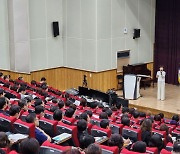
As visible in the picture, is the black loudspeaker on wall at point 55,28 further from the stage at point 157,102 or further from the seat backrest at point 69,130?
the seat backrest at point 69,130

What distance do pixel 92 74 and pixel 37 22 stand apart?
131 inches

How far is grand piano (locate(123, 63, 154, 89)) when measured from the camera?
1630cm

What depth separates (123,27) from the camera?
53.5ft

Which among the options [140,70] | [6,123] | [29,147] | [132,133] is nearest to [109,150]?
[29,147]

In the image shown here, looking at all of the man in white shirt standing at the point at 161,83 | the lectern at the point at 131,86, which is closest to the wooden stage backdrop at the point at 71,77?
the lectern at the point at 131,86

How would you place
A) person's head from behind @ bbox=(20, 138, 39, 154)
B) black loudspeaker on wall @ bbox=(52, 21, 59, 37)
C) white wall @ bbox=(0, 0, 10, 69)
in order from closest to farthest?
person's head from behind @ bbox=(20, 138, 39, 154)
white wall @ bbox=(0, 0, 10, 69)
black loudspeaker on wall @ bbox=(52, 21, 59, 37)

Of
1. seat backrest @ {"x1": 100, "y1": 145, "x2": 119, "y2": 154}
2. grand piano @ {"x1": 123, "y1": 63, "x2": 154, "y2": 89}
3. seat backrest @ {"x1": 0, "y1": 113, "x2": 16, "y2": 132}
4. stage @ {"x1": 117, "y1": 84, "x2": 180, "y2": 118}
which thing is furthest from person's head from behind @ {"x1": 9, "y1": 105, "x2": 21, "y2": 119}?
grand piano @ {"x1": 123, "y1": 63, "x2": 154, "y2": 89}

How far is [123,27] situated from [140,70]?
2185 mm

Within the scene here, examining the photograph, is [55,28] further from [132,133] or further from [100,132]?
[100,132]

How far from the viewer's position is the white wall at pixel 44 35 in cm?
1555

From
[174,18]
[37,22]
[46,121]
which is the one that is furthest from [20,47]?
[46,121]

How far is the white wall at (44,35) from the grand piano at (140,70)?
3.20m

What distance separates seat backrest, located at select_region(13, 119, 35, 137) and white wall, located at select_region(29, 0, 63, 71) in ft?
34.9

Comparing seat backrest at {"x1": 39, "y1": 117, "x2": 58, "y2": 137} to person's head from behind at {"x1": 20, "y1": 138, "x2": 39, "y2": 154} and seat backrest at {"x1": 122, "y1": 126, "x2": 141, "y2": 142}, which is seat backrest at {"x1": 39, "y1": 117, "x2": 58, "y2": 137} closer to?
seat backrest at {"x1": 122, "y1": 126, "x2": 141, "y2": 142}
